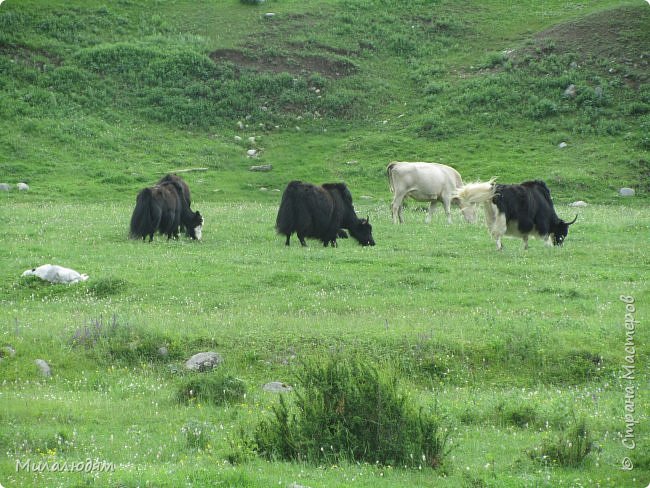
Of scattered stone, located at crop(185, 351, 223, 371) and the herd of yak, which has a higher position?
the herd of yak

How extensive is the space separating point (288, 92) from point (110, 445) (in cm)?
3758

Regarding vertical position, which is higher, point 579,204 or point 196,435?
point 579,204

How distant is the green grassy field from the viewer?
10.0m

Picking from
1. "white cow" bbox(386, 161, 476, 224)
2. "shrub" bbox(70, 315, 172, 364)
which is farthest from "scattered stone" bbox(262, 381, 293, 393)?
"white cow" bbox(386, 161, 476, 224)

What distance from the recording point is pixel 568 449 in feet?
29.6

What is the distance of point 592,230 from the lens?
24.1 meters

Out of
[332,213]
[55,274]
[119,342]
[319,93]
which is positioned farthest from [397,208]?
[319,93]

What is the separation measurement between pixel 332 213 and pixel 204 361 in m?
10.7

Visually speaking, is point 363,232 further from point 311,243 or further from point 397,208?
point 397,208

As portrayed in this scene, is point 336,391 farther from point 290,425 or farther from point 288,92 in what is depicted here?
point 288,92

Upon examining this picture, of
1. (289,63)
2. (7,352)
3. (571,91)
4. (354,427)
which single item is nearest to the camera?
(354,427)

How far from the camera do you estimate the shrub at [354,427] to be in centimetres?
910

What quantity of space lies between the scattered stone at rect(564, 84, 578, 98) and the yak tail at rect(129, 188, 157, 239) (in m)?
27.1

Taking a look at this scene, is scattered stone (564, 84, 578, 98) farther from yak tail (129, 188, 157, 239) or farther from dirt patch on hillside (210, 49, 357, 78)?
yak tail (129, 188, 157, 239)
